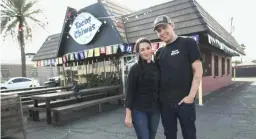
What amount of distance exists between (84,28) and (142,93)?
8669 mm

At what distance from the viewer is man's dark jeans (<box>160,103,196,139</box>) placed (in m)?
2.67

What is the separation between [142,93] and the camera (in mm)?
2811

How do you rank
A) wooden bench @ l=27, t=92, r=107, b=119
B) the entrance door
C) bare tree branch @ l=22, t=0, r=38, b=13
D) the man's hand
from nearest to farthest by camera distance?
the man's hand → wooden bench @ l=27, t=92, r=107, b=119 → the entrance door → bare tree branch @ l=22, t=0, r=38, b=13

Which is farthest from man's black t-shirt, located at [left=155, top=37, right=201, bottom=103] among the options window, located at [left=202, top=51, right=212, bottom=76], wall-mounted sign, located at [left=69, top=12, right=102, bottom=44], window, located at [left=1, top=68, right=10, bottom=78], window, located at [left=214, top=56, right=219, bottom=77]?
window, located at [left=1, top=68, right=10, bottom=78]

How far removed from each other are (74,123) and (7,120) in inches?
85.0

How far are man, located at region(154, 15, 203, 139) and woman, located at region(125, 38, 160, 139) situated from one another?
0.40 ft

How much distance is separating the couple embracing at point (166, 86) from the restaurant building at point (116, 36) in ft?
17.7

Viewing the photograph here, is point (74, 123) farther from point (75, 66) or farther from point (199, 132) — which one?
point (75, 66)

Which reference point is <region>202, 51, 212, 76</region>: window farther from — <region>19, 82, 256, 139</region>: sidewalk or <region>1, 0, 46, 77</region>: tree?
<region>1, 0, 46, 77</region>: tree

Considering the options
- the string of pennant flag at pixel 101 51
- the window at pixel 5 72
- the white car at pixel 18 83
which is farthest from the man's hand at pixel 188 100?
the window at pixel 5 72

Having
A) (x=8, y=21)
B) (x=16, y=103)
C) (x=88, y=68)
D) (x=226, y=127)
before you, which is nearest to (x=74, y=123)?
(x=16, y=103)

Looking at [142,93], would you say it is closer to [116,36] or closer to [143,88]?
[143,88]

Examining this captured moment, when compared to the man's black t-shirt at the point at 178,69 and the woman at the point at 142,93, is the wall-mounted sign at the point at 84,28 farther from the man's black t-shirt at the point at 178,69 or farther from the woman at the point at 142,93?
the man's black t-shirt at the point at 178,69

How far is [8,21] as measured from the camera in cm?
1897
